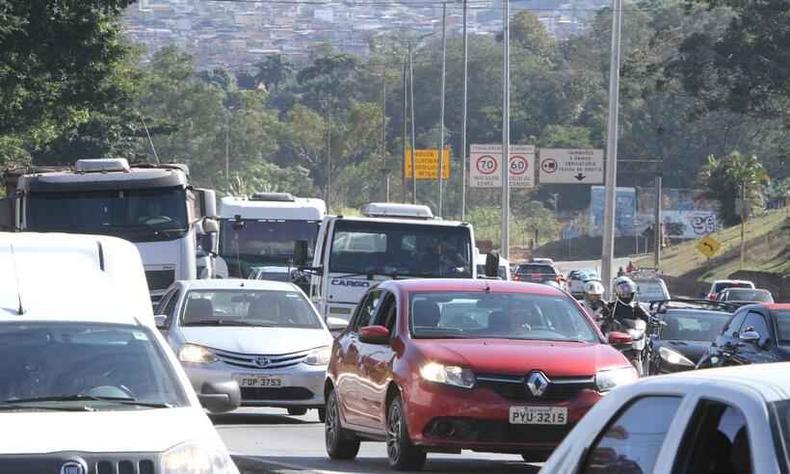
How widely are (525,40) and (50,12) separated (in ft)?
441

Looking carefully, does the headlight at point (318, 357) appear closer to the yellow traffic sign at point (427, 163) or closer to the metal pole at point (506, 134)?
the metal pole at point (506, 134)

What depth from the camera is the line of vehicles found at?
602cm

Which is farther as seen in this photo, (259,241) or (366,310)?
(259,241)

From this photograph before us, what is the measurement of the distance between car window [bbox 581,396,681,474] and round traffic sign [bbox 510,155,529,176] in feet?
211

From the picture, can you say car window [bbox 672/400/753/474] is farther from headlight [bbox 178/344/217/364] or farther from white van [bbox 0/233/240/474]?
headlight [bbox 178/344/217/364]

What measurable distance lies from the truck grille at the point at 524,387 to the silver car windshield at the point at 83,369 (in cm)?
468

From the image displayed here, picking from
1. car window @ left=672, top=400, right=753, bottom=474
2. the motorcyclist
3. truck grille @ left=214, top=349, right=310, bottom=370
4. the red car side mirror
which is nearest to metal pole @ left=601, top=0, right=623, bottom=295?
the motorcyclist

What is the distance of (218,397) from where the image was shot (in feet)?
28.8

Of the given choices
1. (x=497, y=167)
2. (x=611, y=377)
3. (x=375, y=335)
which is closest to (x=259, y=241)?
(x=375, y=335)

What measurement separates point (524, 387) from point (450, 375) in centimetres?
57

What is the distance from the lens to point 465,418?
499 inches

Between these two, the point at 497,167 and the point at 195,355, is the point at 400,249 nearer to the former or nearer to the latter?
the point at 195,355

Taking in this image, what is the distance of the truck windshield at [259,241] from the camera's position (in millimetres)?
35625

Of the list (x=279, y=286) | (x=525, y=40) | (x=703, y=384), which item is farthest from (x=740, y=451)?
(x=525, y=40)
